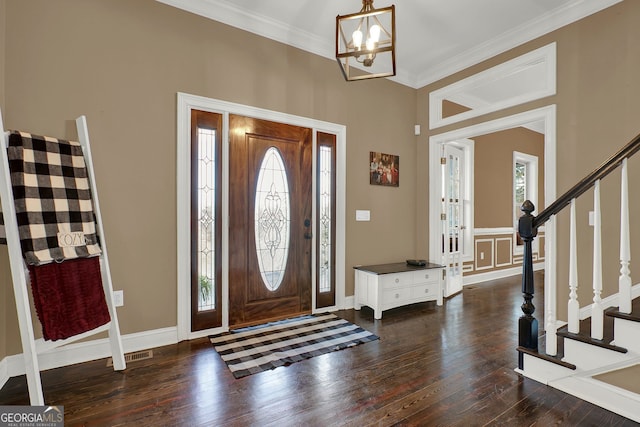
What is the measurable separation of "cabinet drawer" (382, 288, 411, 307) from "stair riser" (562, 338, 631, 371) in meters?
1.71

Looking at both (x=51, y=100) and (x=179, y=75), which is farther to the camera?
(x=179, y=75)

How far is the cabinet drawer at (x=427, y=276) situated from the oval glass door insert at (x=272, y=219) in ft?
5.30

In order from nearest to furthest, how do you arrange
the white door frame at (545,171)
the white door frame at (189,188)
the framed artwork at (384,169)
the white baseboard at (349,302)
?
1. the white door frame at (545,171)
2. the white door frame at (189,188)
3. the white baseboard at (349,302)
4. the framed artwork at (384,169)

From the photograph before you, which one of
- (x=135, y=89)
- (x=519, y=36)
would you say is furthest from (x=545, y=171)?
(x=135, y=89)

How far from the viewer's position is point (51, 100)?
2.30m

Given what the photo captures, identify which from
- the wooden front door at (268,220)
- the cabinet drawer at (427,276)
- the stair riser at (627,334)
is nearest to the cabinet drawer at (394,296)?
the cabinet drawer at (427,276)

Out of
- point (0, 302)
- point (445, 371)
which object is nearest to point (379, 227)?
point (445, 371)

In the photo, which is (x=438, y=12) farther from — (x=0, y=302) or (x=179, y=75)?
(x=0, y=302)

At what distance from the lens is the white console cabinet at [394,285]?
352cm

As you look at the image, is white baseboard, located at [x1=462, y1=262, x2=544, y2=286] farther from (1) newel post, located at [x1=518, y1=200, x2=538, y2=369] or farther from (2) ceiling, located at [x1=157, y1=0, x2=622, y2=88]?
(2) ceiling, located at [x1=157, y1=0, x2=622, y2=88]

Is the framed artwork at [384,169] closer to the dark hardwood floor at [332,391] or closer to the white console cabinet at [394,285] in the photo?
the white console cabinet at [394,285]

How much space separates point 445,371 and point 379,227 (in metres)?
2.05

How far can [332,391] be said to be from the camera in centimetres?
202

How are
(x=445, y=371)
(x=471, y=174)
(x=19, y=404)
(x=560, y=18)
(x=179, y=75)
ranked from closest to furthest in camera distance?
(x=19, y=404) → (x=445, y=371) → (x=179, y=75) → (x=560, y=18) → (x=471, y=174)
